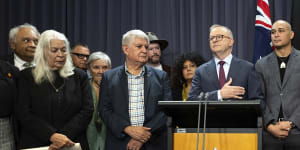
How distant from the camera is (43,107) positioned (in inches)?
119

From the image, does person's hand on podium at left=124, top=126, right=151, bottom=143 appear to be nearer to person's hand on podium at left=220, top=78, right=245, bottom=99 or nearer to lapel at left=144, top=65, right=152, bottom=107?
lapel at left=144, top=65, right=152, bottom=107

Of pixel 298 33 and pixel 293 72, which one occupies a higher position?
pixel 298 33

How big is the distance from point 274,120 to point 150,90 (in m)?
1.12

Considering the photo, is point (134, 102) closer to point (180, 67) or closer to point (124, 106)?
point (124, 106)

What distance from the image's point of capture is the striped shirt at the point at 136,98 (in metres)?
3.23

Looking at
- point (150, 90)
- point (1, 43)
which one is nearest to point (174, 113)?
point (150, 90)

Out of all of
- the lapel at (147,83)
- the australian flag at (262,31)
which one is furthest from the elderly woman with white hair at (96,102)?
the australian flag at (262,31)

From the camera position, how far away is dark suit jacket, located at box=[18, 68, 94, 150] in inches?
117

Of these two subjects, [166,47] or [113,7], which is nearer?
[166,47]

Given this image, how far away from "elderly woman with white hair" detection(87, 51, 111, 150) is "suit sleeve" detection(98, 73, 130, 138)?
0.75 meters

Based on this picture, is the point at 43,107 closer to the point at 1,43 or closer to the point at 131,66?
the point at 131,66

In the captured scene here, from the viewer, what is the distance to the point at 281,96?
3494mm

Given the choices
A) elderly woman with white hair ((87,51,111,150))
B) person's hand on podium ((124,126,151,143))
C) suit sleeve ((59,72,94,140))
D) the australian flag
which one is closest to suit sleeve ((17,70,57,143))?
suit sleeve ((59,72,94,140))

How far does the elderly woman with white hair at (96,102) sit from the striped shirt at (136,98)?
2.85ft
